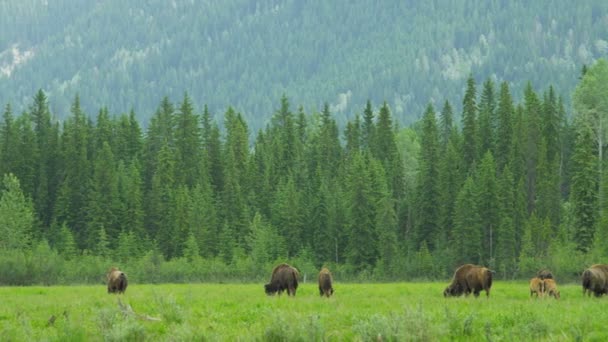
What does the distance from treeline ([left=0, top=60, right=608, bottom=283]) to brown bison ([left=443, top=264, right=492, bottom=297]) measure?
30439mm

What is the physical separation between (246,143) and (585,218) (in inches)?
2146

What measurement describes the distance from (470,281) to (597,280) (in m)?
5.49

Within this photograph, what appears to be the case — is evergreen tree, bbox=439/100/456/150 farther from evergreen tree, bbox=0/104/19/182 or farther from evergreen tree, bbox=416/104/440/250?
evergreen tree, bbox=0/104/19/182

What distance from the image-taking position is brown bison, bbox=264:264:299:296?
1278 inches

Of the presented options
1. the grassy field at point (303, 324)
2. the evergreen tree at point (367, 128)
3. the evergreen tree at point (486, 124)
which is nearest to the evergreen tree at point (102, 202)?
the evergreen tree at point (367, 128)

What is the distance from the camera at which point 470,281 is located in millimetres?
31906

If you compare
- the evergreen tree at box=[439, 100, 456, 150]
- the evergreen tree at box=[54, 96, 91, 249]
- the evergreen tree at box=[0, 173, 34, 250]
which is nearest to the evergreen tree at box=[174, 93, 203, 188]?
the evergreen tree at box=[54, 96, 91, 249]

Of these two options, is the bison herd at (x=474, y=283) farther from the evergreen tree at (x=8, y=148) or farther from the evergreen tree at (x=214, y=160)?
the evergreen tree at (x=8, y=148)

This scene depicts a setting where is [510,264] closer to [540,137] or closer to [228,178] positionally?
[540,137]

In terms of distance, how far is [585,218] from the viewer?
227ft

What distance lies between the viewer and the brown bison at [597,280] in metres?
30.5

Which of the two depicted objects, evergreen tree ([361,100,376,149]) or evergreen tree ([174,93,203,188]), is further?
evergreen tree ([361,100,376,149])

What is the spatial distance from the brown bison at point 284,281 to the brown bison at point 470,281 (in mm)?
7025

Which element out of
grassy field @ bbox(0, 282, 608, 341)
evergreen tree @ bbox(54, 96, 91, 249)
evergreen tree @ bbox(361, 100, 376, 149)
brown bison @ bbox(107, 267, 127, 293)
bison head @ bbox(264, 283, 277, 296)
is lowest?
grassy field @ bbox(0, 282, 608, 341)
